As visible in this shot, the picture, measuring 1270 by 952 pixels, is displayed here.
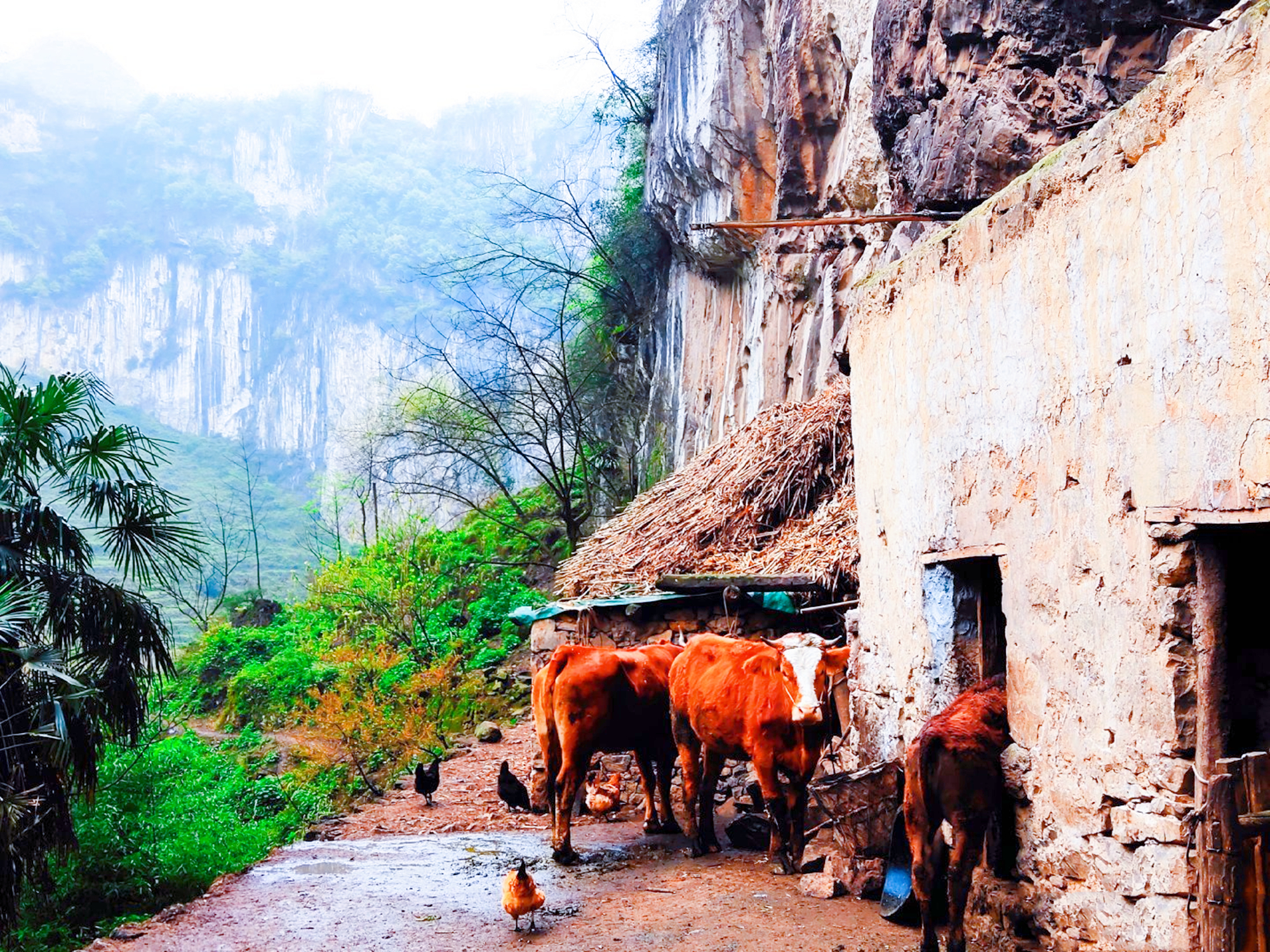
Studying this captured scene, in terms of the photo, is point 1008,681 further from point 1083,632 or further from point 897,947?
point 897,947

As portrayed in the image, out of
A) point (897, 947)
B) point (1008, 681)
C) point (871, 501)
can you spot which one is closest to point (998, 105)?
point (871, 501)

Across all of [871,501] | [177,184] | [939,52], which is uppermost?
[177,184]

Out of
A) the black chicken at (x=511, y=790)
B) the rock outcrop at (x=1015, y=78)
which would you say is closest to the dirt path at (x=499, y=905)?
the black chicken at (x=511, y=790)

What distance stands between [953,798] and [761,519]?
605 centimetres

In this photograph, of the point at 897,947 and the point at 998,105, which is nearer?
the point at 897,947

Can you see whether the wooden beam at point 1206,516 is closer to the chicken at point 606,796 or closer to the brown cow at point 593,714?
the brown cow at point 593,714

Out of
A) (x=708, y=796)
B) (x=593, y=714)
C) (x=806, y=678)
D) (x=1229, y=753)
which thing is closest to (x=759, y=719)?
(x=806, y=678)

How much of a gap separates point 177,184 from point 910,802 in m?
109

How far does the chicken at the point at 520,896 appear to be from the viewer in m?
6.92

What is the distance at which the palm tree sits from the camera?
10078mm

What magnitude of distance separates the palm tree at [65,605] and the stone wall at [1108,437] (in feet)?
26.7

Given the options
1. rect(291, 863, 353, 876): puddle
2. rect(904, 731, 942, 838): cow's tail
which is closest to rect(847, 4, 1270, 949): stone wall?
rect(904, 731, 942, 838): cow's tail

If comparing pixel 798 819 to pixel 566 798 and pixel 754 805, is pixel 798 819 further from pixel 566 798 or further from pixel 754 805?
pixel 566 798

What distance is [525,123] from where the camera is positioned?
111875 mm
